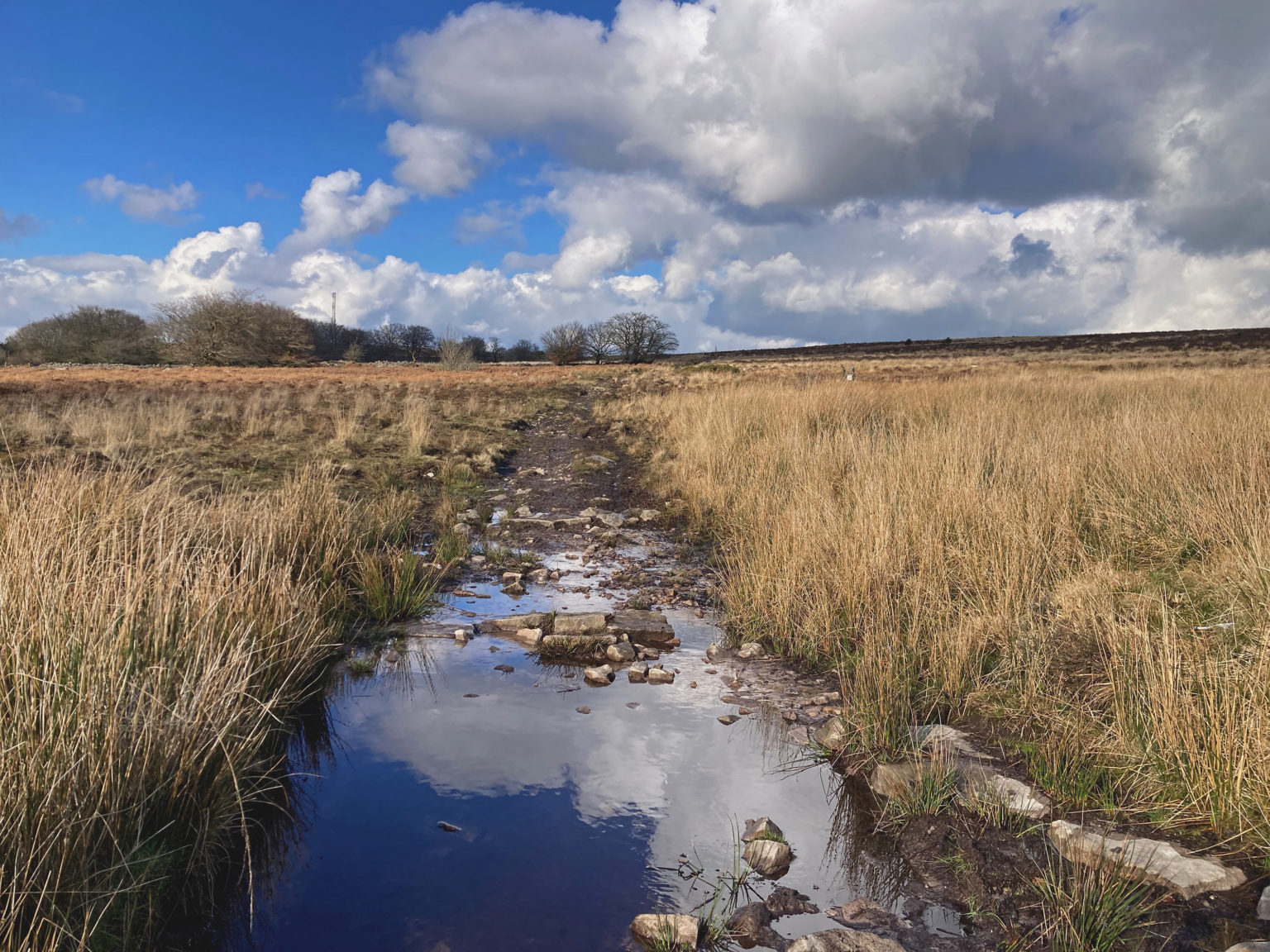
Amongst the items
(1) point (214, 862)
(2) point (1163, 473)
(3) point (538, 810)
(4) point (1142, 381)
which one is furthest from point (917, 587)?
(4) point (1142, 381)

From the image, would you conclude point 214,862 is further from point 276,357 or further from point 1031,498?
point 276,357

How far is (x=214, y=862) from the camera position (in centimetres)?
266

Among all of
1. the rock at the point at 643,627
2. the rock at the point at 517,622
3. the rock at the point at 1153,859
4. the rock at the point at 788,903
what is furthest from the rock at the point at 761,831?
the rock at the point at 517,622

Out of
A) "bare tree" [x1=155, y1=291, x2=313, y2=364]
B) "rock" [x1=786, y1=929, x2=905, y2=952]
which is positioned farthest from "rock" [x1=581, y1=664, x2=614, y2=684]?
"bare tree" [x1=155, y1=291, x2=313, y2=364]

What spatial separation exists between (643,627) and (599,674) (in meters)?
0.81

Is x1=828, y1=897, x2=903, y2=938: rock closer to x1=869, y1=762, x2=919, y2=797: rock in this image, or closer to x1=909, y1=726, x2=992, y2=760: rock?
x1=869, y1=762, x2=919, y2=797: rock

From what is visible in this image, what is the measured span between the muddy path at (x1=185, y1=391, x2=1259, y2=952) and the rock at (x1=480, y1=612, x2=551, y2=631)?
0.08 feet

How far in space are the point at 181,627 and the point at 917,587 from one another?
3.80m

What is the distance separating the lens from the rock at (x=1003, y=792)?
9.50ft

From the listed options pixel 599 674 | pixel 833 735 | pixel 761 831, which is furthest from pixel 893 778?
pixel 599 674

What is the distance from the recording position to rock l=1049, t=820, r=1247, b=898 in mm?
2447

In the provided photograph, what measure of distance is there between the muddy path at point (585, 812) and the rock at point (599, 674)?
0.02 meters

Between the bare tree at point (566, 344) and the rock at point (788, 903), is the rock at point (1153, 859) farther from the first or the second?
the bare tree at point (566, 344)

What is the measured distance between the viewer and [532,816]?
121 inches
